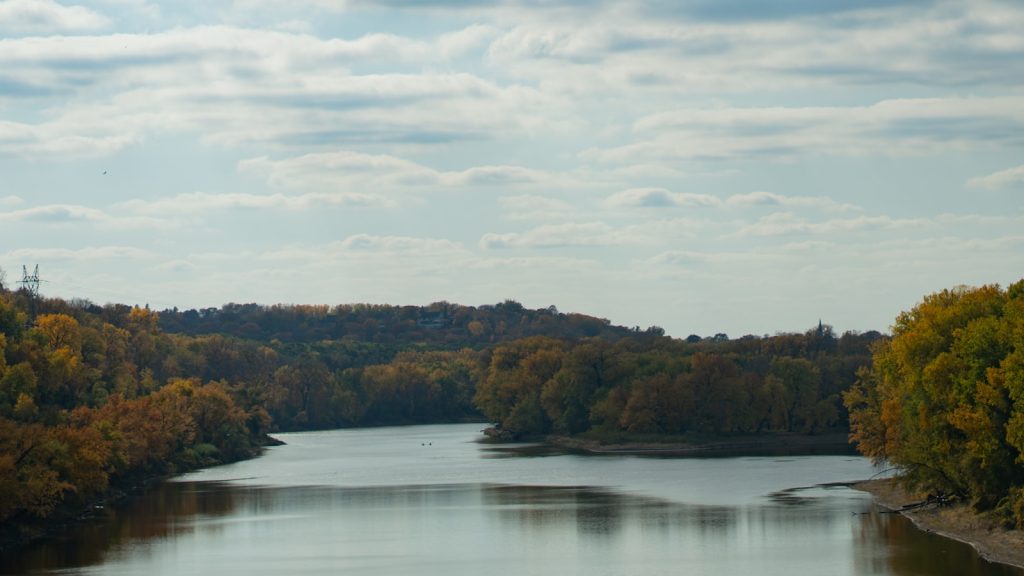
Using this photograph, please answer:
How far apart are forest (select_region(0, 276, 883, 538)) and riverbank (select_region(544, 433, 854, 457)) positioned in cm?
183

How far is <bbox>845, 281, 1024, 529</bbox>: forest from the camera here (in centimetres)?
5450

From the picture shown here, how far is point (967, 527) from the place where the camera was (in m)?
56.4

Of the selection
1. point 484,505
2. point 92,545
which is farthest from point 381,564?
point 484,505

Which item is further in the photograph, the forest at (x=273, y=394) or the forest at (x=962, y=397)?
the forest at (x=273, y=394)

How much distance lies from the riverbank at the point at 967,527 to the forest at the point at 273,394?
37.0 meters

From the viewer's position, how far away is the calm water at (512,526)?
2098 inches

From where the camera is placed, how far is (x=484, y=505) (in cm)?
7519

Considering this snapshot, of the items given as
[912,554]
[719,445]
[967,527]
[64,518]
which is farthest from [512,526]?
[719,445]

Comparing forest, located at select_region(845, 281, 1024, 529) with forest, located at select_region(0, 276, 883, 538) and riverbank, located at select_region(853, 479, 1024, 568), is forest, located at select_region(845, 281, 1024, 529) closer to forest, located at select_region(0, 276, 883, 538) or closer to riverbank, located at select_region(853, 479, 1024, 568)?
riverbank, located at select_region(853, 479, 1024, 568)

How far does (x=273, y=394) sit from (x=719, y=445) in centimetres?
7321

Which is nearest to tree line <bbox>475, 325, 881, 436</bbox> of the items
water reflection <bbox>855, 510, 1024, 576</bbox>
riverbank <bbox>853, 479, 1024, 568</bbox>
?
riverbank <bbox>853, 479, 1024, 568</bbox>

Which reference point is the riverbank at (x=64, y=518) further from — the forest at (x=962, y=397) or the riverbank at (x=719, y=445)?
the riverbank at (x=719, y=445)

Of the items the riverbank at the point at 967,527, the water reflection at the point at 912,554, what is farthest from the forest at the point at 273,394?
the riverbank at the point at 967,527

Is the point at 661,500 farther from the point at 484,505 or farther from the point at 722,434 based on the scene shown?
the point at 722,434
